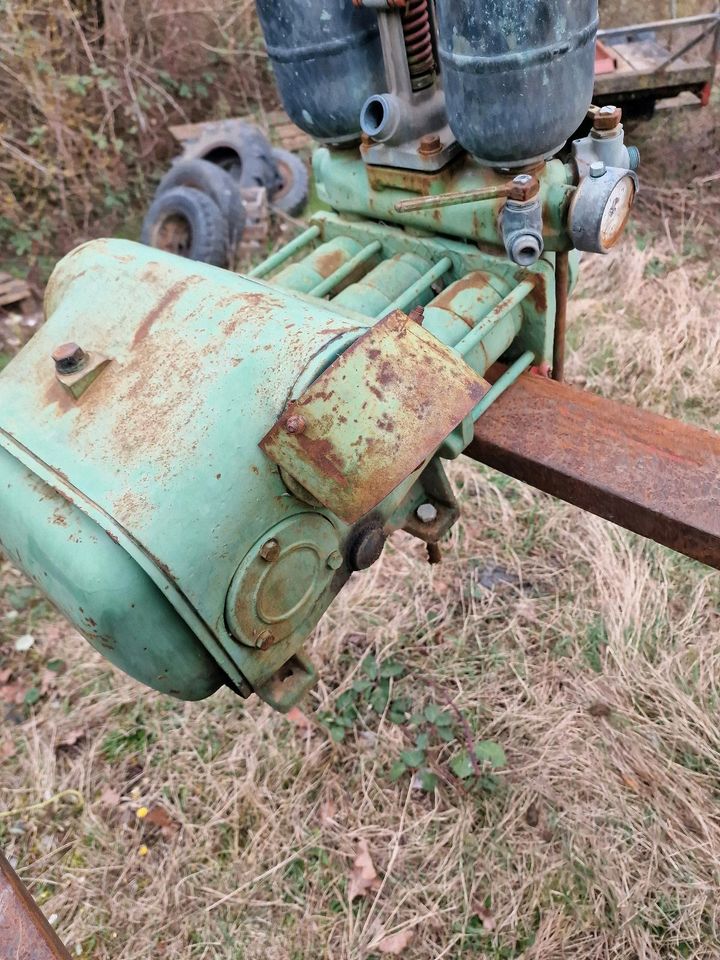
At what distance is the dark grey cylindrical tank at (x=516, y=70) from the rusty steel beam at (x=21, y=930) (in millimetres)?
1134

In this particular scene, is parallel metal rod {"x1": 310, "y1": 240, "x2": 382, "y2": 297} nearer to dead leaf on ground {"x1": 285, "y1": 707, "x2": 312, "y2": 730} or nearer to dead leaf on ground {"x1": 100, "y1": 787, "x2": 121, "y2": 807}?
dead leaf on ground {"x1": 285, "y1": 707, "x2": 312, "y2": 730}

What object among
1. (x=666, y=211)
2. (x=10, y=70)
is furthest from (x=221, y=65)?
(x=666, y=211)

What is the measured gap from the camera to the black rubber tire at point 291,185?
158 inches

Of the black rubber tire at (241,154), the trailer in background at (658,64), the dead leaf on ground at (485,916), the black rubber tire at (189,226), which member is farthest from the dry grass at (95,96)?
the dead leaf on ground at (485,916)

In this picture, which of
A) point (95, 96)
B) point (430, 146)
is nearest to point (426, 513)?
point (430, 146)

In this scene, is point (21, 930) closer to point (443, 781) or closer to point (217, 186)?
point (443, 781)

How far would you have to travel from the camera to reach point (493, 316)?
1058mm

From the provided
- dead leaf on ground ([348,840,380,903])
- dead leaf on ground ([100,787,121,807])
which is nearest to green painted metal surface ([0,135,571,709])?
dead leaf on ground ([348,840,380,903])

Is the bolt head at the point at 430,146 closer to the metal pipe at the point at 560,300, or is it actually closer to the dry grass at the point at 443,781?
the metal pipe at the point at 560,300

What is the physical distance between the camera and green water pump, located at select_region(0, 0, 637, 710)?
2.63 feet

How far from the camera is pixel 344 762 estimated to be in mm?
1955

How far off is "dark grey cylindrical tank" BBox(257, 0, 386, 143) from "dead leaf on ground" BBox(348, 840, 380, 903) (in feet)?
5.44

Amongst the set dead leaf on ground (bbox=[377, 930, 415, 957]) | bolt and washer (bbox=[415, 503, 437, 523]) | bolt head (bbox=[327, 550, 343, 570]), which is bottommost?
dead leaf on ground (bbox=[377, 930, 415, 957])

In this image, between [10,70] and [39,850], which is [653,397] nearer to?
[39,850]
